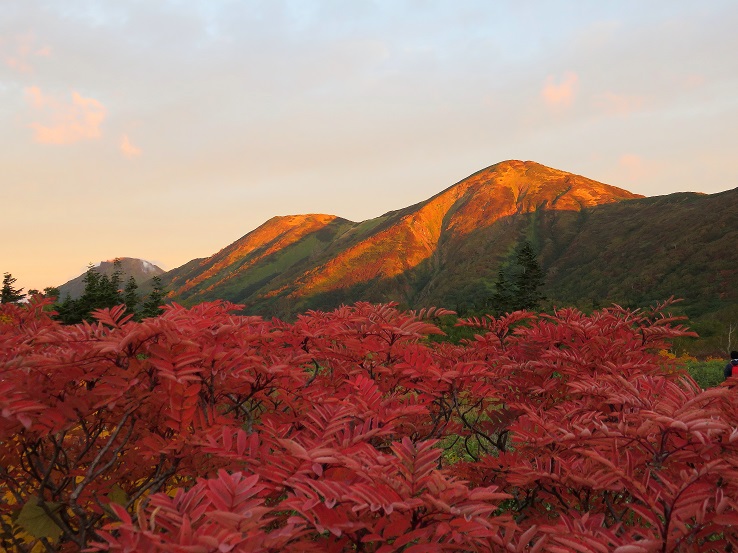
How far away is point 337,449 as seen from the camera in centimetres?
185

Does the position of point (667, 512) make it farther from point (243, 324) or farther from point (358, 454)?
point (243, 324)

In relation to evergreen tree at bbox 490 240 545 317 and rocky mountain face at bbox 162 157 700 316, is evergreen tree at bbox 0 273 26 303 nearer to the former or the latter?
evergreen tree at bbox 490 240 545 317

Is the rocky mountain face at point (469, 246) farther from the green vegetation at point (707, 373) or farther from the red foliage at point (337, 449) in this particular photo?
the red foliage at point (337, 449)

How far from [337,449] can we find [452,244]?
444 ft

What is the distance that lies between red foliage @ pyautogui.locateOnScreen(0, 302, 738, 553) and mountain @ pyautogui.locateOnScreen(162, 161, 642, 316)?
3832 inches

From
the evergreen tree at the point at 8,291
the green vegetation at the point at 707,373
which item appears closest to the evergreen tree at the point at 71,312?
the evergreen tree at the point at 8,291

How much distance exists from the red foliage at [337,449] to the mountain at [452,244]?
9733 cm

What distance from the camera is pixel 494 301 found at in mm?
36875

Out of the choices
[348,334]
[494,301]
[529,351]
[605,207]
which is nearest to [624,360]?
[529,351]

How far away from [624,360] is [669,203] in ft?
375

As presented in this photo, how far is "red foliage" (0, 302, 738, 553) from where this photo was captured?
1.41 meters

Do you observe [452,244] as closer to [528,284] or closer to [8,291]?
[528,284]

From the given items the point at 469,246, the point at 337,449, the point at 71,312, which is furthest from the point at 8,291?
the point at 469,246

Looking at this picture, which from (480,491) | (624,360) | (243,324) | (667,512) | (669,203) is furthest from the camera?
(669,203)
